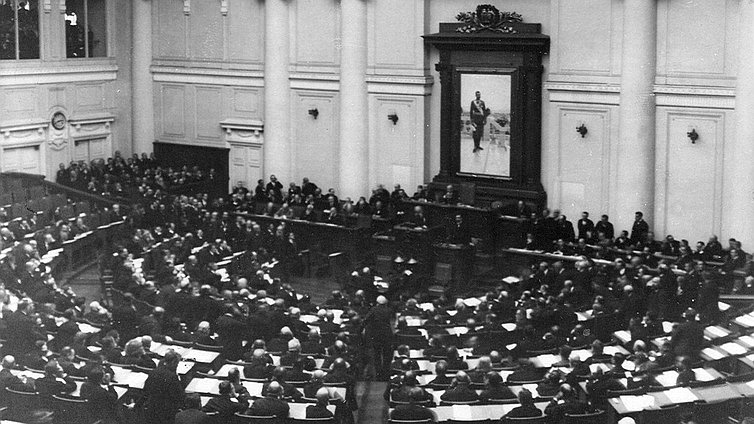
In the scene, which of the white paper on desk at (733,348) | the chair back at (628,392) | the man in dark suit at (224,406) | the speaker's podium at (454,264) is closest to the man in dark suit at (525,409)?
the chair back at (628,392)

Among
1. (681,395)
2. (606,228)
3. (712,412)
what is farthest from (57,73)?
(712,412)

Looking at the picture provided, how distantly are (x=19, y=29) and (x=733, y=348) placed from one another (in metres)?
21.2

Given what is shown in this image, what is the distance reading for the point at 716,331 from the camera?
1662cm

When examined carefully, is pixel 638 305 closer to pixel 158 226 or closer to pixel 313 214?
pixel 313 214

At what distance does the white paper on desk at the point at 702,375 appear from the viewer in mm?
13461

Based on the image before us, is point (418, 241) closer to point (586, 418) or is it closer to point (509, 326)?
point (509, 326)

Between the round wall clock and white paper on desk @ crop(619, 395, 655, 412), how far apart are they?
21.7m

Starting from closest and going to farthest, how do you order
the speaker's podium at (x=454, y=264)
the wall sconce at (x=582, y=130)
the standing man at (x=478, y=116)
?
the speaker's podium at (x=454, y=264) < the wall sconce at (x=582, y=130) < the standing man at (x=478, y=116)

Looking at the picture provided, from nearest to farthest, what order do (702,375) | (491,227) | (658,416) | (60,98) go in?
(658,416), (702,375), (491,227), (60,98)

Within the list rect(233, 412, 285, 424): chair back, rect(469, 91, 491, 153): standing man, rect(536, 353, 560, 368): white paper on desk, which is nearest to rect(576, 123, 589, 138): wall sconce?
rect(469, 91, 491, 153): standing man

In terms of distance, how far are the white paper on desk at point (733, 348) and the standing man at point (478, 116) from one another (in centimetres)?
1158

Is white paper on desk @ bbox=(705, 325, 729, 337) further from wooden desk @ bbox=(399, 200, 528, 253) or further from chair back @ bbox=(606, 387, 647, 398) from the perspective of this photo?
wooden desk @ bbox=(399, 200, 528, 253)

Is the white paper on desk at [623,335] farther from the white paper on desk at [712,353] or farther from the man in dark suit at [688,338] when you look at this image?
the white paper on desk at [712,353]

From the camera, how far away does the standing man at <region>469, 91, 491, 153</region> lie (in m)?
25.7
